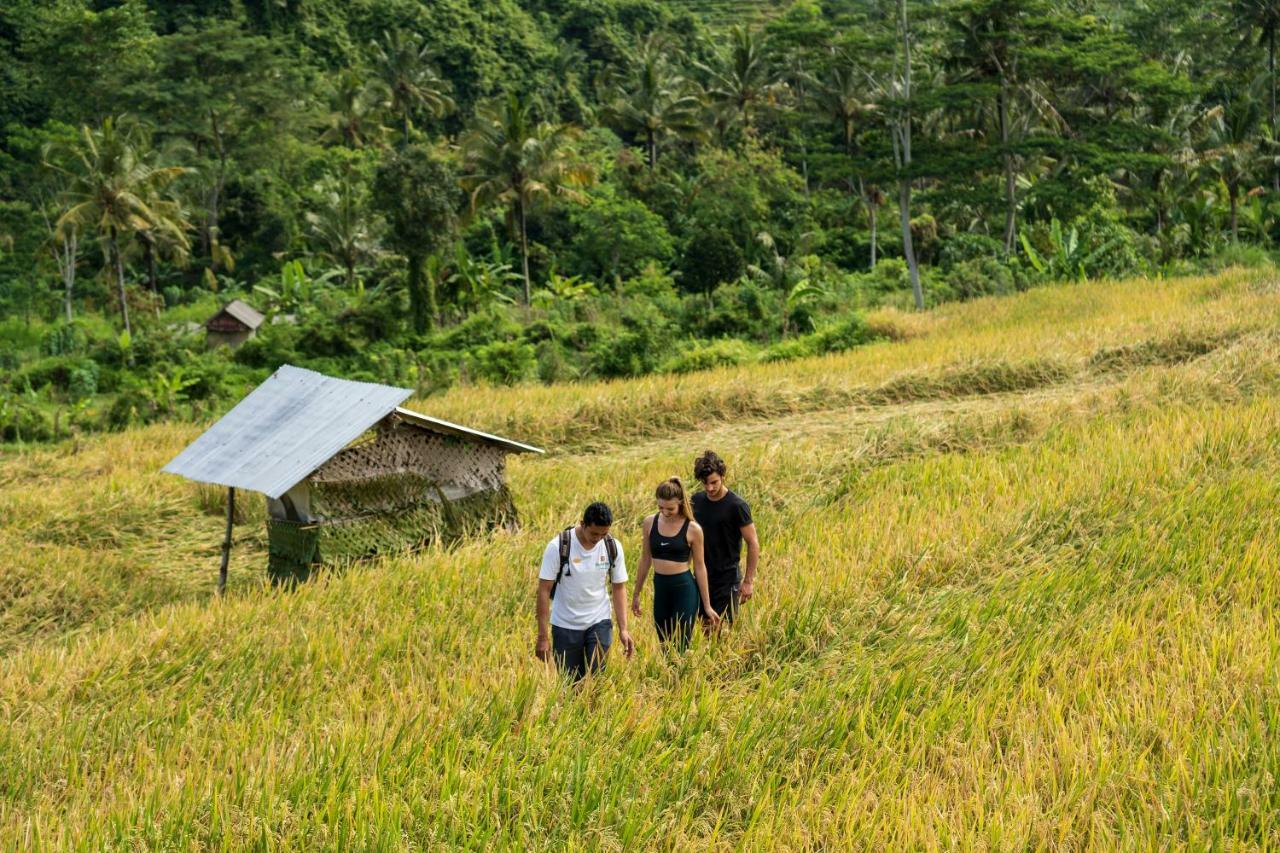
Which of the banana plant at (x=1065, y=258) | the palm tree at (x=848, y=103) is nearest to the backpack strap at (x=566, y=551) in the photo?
the banana plant at (x=1065, y=258)

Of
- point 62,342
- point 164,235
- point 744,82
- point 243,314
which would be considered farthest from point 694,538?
point 744,82

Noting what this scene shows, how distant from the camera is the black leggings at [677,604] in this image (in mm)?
5371

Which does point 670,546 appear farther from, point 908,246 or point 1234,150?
point 1234,150

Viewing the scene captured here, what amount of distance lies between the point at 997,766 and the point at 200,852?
2.71m

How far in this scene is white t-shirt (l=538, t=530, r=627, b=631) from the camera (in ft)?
16.4

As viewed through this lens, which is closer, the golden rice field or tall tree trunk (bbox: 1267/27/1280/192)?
the golden rice field

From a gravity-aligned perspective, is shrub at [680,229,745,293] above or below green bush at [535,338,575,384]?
above

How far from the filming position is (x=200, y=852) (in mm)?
3582

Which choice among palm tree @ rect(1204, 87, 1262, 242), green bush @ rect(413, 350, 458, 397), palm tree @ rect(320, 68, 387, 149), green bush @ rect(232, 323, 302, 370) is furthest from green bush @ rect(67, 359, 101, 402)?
palm tree @ rect(1204, 87, 1262, 242)

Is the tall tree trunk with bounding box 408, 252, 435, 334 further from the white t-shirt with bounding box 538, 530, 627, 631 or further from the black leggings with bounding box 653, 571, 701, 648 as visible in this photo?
the white t-shirt with bounding box 538, 530, 627, 631

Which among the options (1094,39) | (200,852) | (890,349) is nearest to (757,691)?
(200,852)

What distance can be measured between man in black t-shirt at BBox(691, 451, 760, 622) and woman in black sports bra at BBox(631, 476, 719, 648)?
0.11m

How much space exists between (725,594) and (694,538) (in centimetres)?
56

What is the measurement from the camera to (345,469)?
844cm
